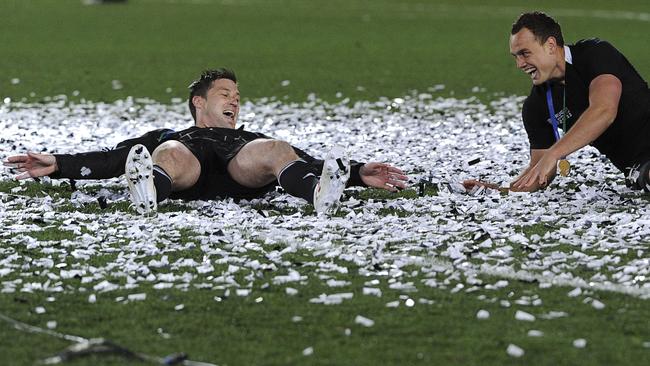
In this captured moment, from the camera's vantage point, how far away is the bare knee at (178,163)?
788 cm

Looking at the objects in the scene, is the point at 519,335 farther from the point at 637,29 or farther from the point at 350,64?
the point at 637,29

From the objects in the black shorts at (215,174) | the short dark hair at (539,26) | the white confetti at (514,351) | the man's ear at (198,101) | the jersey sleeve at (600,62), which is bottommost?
the white confetti at (514,351)

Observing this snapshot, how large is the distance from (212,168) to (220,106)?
72 centimetres

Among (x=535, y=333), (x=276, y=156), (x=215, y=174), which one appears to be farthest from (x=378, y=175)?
(x=535, y=333)

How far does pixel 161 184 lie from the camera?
769 centimetres

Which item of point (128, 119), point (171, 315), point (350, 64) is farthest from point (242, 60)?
point (171, 315)

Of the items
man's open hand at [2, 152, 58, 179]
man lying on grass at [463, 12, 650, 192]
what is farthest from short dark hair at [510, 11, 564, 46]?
man's open hand at [2, 152, 58, 179]

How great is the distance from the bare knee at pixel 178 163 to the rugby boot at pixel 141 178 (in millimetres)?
316

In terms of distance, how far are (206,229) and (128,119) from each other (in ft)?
20.4

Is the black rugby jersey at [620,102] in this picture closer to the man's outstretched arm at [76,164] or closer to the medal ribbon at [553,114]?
the medal ribbon at [553,114]

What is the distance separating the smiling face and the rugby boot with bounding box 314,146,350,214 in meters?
1.47

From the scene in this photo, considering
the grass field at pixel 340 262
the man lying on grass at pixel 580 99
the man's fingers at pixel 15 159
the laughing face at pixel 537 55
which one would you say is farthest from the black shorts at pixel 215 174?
the laughing face at pixel 537 55

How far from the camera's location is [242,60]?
20.2 metres

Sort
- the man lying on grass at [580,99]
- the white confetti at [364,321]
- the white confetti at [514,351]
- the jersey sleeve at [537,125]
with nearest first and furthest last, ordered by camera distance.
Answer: the white confetti at [514,351] < the white confetti at [364,321] < the man lying on grass at [580,99] < the jersey sleeve at [537,125]
